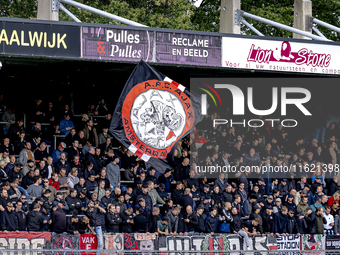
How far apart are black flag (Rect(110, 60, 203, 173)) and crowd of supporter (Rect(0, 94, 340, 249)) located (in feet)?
9.03

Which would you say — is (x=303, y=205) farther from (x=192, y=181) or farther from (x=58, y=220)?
(x=58, y=220)

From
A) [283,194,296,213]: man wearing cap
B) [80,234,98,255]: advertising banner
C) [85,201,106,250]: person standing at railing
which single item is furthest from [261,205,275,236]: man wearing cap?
[80,234,98,255]: advertising banner

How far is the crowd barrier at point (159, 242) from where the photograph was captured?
15.3 m

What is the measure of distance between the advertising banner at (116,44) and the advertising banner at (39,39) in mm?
299

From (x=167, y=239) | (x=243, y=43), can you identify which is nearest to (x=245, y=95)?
(x=243, y=43)

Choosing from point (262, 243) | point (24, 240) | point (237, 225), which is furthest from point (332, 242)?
point (24, 240)

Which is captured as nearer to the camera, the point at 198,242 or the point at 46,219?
the point at 46,219

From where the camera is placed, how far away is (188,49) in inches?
670

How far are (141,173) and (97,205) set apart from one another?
226cm

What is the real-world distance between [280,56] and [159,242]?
644 cm

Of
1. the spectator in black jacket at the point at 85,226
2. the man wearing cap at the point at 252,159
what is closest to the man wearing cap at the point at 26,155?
the spectator in black jacket at the point at 85,226

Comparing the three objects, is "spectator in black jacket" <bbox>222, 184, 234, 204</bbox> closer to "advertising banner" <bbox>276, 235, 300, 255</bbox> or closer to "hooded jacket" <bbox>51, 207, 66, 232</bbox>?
"advertising banner" <bbox>276, 235, 300, 255</bbox>

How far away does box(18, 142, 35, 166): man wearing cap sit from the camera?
17.5m

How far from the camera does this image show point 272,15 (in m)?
32.5
